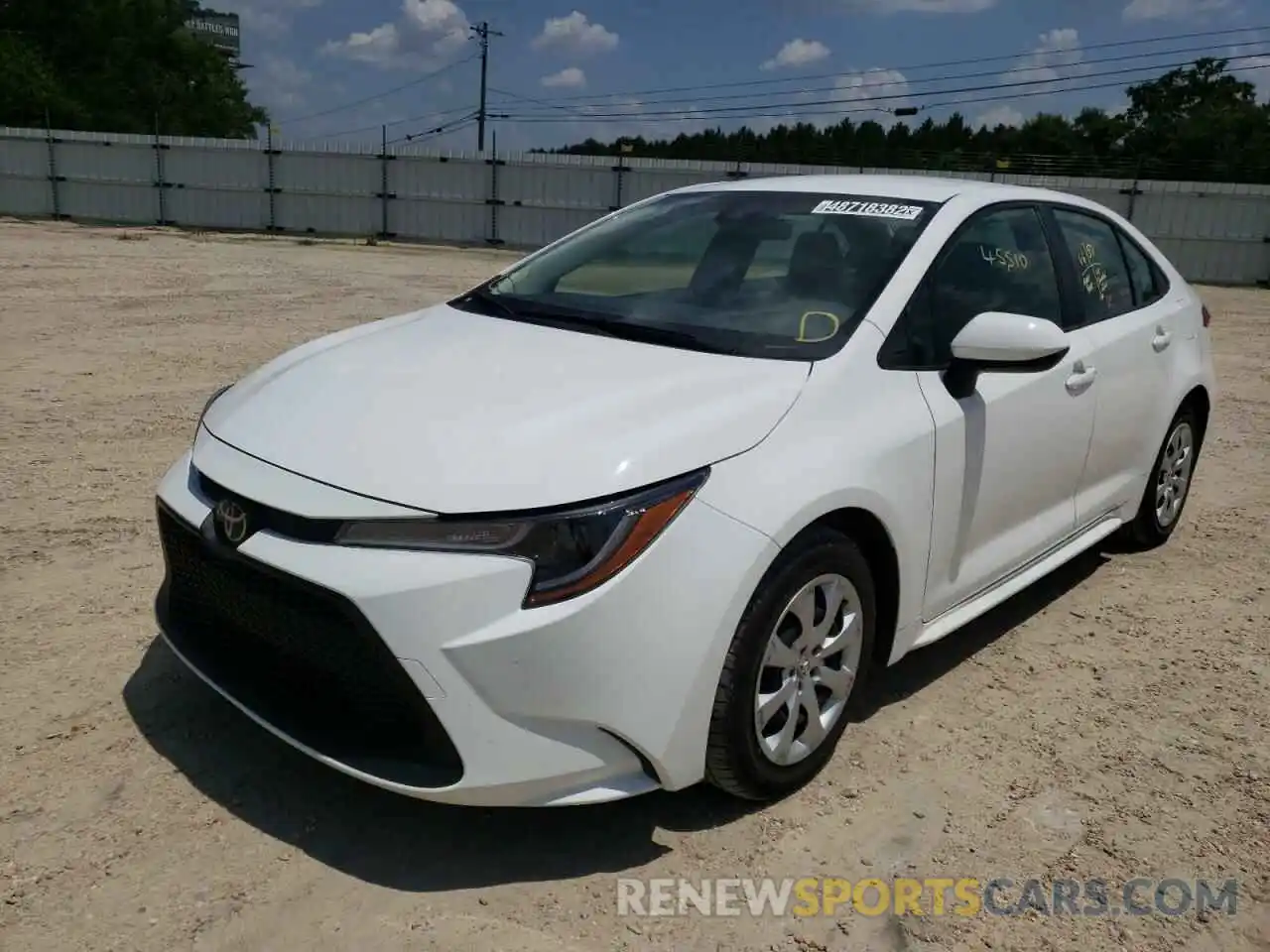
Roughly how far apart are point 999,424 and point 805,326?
0.73 meters

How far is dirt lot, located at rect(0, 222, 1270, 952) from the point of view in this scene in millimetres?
2434

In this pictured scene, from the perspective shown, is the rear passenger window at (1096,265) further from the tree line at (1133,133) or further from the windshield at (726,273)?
the tree line at (1133,133)

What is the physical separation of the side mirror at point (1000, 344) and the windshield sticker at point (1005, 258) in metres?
0.52

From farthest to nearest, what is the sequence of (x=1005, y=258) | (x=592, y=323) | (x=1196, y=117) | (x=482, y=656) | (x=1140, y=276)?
1. (x=1196, y=117)
2. (x=1140, y=276)
3. (x=1005, y=258)
4. (x=592, y=323)
5. (x=482, y=656)

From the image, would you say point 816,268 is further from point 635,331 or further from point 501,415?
point 501,415

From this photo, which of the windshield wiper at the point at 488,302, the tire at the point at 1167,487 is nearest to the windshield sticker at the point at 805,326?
the windshield wiper at the point at 488,302

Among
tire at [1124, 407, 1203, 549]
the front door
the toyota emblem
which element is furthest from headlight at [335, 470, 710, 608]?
tire at [1124, 407, 1203, 549]

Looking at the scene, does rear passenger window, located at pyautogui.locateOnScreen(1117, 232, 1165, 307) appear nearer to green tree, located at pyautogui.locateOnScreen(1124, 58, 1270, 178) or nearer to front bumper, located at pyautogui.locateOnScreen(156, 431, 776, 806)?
front bumper, located at pyautogui.locateOnScreen(156, 431, 776, 806)

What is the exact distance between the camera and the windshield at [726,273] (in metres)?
3.18

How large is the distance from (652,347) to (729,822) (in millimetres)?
1310

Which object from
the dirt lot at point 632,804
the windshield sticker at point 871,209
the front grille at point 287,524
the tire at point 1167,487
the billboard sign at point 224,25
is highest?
the billboard sign at point 224,25

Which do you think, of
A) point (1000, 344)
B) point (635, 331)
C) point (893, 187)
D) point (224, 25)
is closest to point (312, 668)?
point (635, 331)

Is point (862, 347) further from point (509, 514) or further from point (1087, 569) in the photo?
point (1087, 569)

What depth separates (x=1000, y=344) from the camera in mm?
3078
